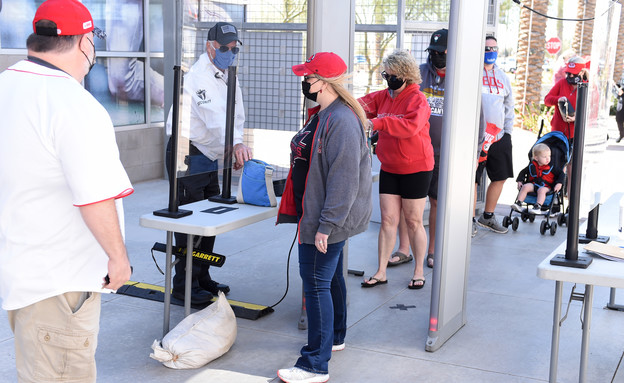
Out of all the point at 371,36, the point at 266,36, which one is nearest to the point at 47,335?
the point at 266,36

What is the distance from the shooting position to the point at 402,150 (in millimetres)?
5324

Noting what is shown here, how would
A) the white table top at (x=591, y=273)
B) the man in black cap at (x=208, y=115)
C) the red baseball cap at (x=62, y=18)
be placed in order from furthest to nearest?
the man in black cap at (x=208, y=115)
the white table top at (x=591, y=273)
the red baseball cap at (x=62, y=18)

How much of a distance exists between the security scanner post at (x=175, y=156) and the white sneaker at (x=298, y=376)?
105 centimetres

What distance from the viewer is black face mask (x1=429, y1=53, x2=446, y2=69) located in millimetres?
5719

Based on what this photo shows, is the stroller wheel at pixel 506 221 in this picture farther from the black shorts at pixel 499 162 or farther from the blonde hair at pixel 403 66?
the blonde hair at pixel 403 66

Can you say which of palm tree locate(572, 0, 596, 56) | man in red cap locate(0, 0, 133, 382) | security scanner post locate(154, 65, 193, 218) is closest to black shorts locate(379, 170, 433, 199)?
security scanner post locate(154, 65, 193, 218)

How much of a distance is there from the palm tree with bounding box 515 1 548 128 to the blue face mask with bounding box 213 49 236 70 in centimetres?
1617

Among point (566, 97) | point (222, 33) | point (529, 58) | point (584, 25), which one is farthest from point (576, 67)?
point (584, 25)

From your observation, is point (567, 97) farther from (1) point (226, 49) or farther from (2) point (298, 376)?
(2) point (298, 376)

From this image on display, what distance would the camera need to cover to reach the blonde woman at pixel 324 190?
3.76 meters

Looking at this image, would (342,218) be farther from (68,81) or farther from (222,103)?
(68,81)

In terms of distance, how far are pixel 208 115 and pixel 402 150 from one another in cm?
151

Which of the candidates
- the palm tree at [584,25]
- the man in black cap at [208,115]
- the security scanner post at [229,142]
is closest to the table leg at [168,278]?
the man in black cap at [208,115]

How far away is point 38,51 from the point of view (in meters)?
2.47
